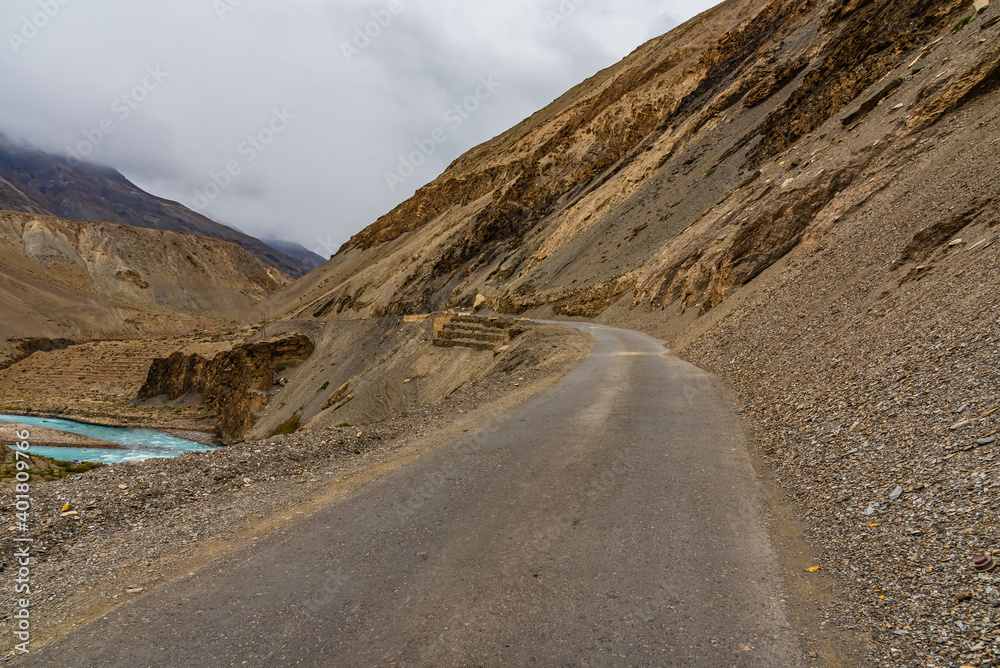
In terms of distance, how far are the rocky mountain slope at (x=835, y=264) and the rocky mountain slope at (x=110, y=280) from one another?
6534 centimetres

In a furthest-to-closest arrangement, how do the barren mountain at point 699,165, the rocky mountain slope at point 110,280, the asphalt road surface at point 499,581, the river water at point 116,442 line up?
1. the rocky mountain slope at point 110,280
2. the river water at point 116,442
3. the barren mountain at point 699,165
4. the asphalt road surface at point 499,581

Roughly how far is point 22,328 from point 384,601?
99.6 metres

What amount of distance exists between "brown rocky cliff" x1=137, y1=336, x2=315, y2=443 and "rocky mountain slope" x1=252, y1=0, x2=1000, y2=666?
37.2ft

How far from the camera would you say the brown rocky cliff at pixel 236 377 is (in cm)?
4412

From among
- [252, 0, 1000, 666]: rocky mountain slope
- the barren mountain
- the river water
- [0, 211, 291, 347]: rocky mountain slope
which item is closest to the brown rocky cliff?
the river water

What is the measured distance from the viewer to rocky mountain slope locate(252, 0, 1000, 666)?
3949 millimetres

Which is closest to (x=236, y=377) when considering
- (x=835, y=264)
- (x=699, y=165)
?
(x=699, y=165)

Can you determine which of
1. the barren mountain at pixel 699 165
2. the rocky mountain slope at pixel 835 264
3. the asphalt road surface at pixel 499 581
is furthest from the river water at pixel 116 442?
the asphalt road surface at pixel 499 581

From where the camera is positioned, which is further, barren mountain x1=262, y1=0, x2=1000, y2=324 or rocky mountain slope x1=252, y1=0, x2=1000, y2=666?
barren mountain x1=262, y1=0, x2=1000, y2=324

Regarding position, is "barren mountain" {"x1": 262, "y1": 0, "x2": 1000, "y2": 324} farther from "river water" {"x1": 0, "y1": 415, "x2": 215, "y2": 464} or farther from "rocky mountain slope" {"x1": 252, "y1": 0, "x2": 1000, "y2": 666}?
"river water" {"x1": 0, "y1": 415, "x2": 215, "y2": 464}

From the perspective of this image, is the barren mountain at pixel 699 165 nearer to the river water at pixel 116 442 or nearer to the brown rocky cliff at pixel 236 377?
the brown rocky cliff at pixel 236 377

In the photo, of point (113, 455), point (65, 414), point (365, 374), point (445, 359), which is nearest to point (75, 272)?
point (65, 414)

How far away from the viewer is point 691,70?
50.5 meters

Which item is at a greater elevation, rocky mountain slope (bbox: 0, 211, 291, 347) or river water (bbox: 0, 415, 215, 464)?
rocky mountain slope (bbox: 0, 211, 291, 347)
